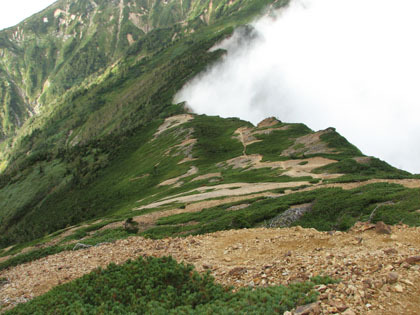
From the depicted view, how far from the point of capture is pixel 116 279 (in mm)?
19812

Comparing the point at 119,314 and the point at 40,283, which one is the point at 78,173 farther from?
the point at 119,314

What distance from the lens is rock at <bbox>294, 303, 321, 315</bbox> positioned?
11.9 metres

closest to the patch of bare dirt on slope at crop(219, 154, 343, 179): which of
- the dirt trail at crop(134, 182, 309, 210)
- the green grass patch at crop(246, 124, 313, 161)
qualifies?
the green grass patch at crop(246, 124, 313, 161)

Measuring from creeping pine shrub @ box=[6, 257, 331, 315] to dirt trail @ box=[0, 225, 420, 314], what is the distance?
1.22m

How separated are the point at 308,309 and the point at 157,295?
28.5 ft

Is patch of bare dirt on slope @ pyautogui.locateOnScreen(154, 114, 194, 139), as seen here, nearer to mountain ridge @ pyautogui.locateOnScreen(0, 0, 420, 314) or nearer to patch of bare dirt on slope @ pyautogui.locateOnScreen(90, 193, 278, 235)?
mountain ridge @ pyautogui.locateOnScreen(0, 0, 420, 314)

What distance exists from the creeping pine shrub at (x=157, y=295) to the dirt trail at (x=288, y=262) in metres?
1.22

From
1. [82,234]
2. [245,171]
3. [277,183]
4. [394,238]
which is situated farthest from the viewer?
[245,171]

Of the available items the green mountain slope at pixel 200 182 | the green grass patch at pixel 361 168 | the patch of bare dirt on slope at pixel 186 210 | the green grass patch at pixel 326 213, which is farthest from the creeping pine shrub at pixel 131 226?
the green grass patch at pixel 361 168

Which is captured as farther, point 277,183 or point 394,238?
point 277,183

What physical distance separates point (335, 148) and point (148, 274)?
71812 mm

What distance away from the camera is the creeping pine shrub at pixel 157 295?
13805mm

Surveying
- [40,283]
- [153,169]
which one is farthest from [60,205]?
[40,283]

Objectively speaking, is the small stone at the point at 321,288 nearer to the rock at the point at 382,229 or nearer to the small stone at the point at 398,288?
the small stone at the point at 398,288
